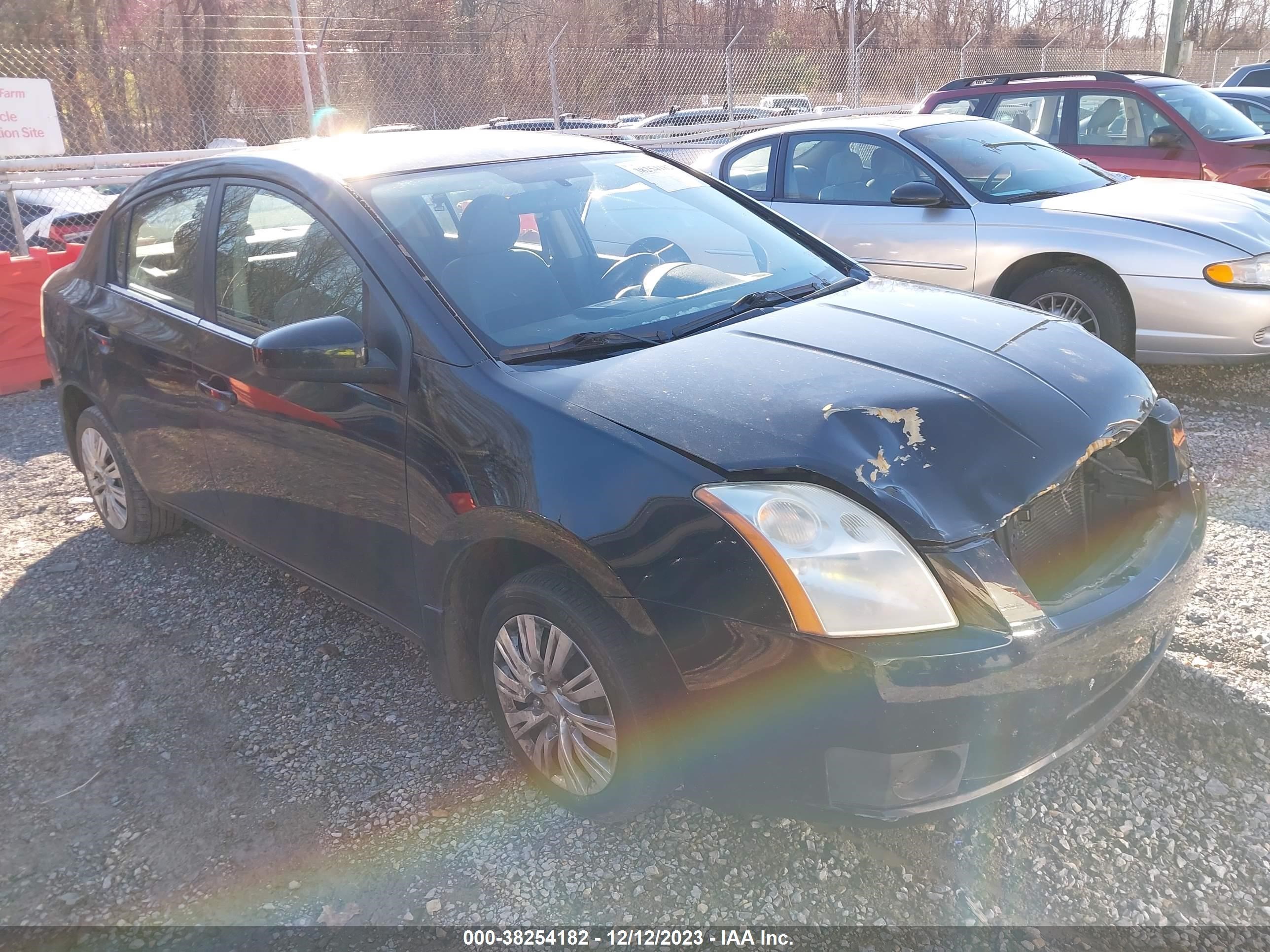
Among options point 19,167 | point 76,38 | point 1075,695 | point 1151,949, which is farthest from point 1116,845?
point 76,38

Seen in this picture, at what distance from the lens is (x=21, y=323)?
7.42 meters

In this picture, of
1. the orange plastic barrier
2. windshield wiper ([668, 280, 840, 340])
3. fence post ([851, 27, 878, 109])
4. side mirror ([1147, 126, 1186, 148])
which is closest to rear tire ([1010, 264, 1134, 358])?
windshield wiper ([668, 280, 840, 340])

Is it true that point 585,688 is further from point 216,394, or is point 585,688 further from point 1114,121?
point 1114,121

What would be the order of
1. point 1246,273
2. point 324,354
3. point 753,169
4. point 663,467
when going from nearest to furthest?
point 663,467 < point 324,354 < point 1246,273 < point 753,169

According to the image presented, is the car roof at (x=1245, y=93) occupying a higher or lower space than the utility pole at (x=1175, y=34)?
lower

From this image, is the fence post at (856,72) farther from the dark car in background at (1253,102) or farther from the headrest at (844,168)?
the headrest at (844,168)

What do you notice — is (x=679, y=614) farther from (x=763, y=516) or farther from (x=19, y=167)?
(x=19, y=167)

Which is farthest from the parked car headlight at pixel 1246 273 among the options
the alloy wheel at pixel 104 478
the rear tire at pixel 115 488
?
the alloy wheel at pixel 104 478

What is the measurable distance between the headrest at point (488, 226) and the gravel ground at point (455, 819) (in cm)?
145

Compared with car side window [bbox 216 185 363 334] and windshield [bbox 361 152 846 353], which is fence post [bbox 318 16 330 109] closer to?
car side window [bbox 216 185 363 334]

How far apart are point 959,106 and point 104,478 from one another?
761 cm

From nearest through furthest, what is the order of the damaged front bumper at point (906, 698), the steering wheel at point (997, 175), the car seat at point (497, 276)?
the damaged front bumper at point (906, 698), the car seat at point (497, 276), the steering wheel at point (997, 175)

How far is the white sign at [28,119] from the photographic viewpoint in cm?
945

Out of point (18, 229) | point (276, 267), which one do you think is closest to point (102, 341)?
point (276, 267)
